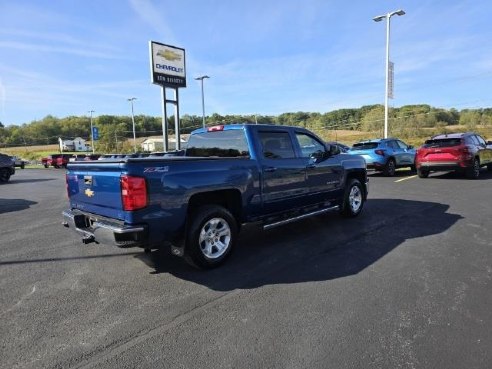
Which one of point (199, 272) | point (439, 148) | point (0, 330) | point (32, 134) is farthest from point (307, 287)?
point (32, 134)

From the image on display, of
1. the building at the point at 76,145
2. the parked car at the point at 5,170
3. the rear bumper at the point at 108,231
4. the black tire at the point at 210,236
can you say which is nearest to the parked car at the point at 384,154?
the black tire at the point at 210,236

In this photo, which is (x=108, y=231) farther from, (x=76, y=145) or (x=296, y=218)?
(x=76, y=145)

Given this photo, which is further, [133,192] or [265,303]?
[133,192]

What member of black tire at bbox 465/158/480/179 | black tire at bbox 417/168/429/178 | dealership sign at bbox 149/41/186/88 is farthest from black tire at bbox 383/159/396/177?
dealership sign at bbox 149/41/186/88

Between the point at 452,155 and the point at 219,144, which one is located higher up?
the point at 219,144

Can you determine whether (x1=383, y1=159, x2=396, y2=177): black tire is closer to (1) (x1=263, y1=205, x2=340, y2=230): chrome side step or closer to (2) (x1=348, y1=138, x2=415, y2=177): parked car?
(2) (x1=348, y1=138, x2=415, y2=177): parked car

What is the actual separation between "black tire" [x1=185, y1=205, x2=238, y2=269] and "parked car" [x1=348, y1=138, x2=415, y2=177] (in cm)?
1145

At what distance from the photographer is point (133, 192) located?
419 centimetres

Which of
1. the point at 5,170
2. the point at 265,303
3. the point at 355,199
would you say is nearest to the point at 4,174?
the point at 5,170

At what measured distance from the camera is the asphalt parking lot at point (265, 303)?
3.04 meters

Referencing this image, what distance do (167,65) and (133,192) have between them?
18764 millimetres

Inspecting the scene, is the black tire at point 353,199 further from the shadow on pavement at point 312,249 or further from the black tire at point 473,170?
the black tire at point 473,170

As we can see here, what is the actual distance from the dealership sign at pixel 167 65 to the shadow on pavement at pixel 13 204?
10539mm

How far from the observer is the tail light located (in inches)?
165
